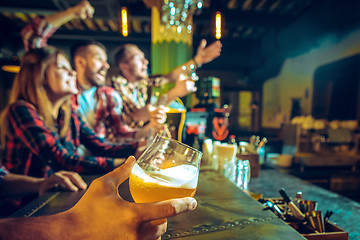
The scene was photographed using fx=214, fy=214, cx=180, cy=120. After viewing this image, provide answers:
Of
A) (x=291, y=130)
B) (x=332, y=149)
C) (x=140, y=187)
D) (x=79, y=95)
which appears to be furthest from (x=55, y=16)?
(x=332, y=149)

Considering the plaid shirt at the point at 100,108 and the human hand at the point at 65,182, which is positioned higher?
the plaid shirt at the point at 100,108

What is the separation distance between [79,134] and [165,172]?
1478 millimetres

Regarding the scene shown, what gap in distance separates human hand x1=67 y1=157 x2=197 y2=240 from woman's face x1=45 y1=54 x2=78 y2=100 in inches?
50.8

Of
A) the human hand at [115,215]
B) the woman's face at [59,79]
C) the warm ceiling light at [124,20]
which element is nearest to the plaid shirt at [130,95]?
the warm ceiling light at [124,20]

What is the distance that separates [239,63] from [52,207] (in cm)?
729

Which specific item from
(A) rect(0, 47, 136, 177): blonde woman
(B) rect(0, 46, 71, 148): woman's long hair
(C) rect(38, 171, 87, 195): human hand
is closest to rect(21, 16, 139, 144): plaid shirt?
(A) rect(0, 47, 136, 177): blonde woman

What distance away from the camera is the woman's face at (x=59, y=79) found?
1475 mm

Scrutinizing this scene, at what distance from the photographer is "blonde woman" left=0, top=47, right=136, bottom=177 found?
1334 millimetres

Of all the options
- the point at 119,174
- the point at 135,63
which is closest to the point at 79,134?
the point at 135,63

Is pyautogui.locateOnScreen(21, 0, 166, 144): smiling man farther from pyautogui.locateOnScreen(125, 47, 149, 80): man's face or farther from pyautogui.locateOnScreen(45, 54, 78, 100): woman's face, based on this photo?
pyautogui.locateOnScreen(45, 54, 78, 100): woman's face

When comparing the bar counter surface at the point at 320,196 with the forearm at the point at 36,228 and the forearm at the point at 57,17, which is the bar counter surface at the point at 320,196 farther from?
the forearm at the point at 57,17

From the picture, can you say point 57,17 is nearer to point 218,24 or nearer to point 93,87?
point 93,87

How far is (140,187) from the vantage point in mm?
538

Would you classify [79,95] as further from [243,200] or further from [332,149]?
[332,149]
